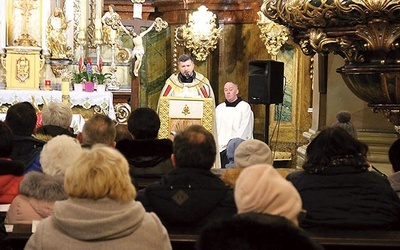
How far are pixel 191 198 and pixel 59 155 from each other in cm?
84

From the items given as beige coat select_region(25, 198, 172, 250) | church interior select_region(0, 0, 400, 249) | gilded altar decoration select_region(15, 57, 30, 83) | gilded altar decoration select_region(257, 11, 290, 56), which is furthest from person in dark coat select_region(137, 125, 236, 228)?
gilded altar decoration select_region(257, 11, 290, 56)

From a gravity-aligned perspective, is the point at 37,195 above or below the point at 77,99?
below

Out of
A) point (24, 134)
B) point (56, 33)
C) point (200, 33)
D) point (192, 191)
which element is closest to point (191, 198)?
point (192, 191)

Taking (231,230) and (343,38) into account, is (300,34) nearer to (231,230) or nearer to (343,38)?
(343,38)

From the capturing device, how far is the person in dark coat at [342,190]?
469 centimetres

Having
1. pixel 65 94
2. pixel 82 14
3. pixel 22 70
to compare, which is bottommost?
pixel 65 94

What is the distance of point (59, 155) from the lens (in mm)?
4879

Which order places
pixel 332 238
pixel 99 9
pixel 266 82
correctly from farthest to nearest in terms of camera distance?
pixel 99 9, pixel 266 82, pixel 332 238

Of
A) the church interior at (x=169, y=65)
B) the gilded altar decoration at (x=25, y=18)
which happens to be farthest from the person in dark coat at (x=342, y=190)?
the gilded altar decoration at (x=25, y=18)

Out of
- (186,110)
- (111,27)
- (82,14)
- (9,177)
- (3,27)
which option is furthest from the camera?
(82,14)

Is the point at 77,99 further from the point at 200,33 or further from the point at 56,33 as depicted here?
the point at 200,33

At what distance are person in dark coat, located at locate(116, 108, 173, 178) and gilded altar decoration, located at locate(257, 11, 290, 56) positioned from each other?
7534 millimetres

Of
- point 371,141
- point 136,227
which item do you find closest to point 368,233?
point 136,227

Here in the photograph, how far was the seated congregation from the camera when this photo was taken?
3.12 m
